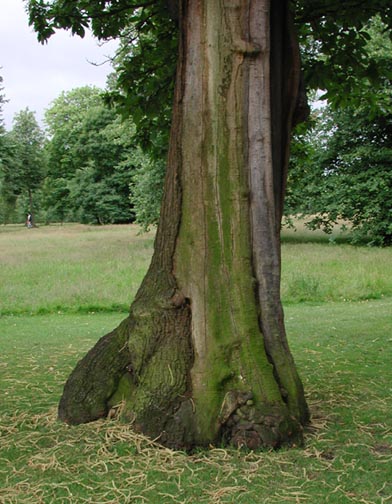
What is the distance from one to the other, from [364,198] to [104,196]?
40.9 meters

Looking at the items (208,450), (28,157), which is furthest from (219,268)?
(28,157)

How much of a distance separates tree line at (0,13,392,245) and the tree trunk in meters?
3.34

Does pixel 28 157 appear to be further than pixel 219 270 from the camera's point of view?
Yes

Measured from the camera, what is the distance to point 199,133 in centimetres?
527

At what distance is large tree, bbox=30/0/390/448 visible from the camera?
16.5 feet

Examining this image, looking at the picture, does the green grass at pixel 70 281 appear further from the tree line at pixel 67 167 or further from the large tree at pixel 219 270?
the tree line at pixel 67 167

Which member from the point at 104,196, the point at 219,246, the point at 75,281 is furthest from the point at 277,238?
the point at 104,196

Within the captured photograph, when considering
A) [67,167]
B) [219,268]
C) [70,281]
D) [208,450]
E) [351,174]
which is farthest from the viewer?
[67,167]

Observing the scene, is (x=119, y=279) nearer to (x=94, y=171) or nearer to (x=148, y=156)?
(x=148, y=156)

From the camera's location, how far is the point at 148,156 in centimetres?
2144

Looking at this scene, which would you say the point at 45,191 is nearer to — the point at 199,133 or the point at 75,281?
the point at 75,281

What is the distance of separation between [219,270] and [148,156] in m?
16.7

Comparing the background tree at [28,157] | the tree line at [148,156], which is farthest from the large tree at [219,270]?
the background tree at [28,157]

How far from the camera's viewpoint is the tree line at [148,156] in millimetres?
9211
